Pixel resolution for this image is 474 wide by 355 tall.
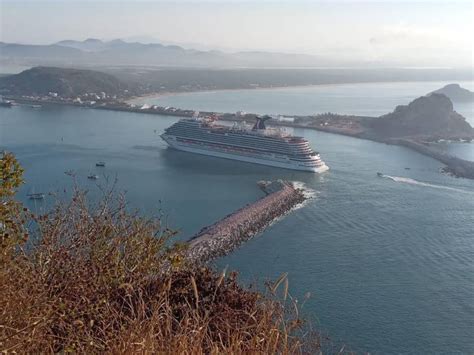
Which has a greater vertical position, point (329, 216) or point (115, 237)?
point (115, 237)

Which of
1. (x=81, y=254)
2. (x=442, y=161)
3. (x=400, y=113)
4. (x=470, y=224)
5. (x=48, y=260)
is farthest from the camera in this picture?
(x=400, y=113)

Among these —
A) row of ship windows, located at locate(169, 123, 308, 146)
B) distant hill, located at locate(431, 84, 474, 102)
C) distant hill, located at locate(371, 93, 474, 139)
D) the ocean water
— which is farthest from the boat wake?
distant hill, located at locate(431, 84, 474, 102)

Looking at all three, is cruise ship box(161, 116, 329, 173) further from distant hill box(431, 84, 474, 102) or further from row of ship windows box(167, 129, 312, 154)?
distant hill box(431, 84, 474, 102)

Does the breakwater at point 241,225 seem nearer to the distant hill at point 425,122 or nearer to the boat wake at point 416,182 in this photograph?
the boat wake at point 416,182

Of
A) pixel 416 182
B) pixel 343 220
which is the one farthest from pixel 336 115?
pixel 343 220

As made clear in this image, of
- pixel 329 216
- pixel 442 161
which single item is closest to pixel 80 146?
pixel 329 216

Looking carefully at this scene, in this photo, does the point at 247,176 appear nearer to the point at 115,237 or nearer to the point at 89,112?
the point at 115,237
